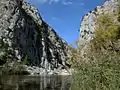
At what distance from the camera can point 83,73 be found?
84.0 feet

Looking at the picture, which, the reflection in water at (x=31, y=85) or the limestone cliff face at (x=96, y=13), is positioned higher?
the limestone cliff face at (x=96, y=13)

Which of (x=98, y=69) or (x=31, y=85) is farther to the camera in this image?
(x=31, y=85)

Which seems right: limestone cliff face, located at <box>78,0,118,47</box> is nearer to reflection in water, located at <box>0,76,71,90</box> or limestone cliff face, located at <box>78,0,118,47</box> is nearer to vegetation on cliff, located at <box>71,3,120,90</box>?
vegetation on cliff, located at <box>71,3,120,90</box>

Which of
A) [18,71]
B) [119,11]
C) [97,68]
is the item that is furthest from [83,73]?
[18,71]

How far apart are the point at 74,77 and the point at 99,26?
99.3 feet

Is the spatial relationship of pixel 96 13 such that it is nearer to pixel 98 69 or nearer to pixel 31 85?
pixel 31 85

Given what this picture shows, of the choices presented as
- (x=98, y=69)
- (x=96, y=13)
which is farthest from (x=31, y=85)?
(x=98, y=69)

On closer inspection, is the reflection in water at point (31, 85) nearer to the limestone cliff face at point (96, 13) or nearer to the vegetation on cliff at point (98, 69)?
the limestone cliff face at point (96, 13)

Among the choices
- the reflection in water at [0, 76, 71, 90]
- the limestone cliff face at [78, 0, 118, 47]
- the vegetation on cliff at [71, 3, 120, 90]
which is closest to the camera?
the vegetation on cliff at [71, 3, 120, 90]

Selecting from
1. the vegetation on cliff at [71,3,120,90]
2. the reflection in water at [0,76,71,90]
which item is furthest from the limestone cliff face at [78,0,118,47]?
the reflection in water at [0,76,71,90]

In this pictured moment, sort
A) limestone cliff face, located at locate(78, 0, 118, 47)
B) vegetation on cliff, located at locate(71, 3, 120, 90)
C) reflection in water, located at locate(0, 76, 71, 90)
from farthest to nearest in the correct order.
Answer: limestone cliff face, located at locate(78, 0, 118, 47) < reflection in water, located at locate(0, 76, 71, 90) < vegetation on cliff, located at locate(71, 3, 120, 90)

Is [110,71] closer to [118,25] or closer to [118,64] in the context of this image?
[118,64]

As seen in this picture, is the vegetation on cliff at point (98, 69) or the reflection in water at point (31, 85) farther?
the reflection in water at point (31, 85)

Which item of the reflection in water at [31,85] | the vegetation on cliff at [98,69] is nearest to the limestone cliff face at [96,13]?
the vegetation on cliff at [98,69]
